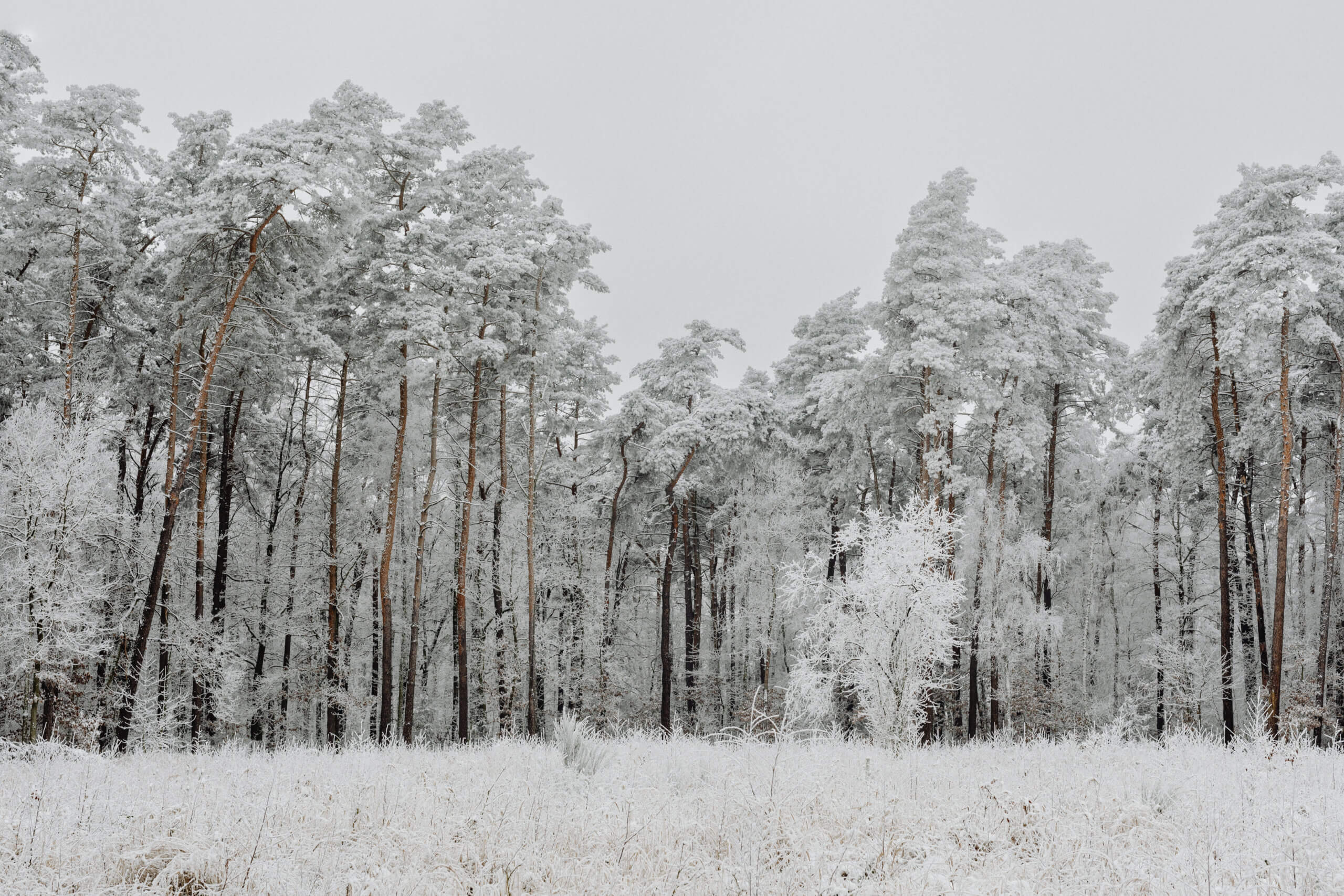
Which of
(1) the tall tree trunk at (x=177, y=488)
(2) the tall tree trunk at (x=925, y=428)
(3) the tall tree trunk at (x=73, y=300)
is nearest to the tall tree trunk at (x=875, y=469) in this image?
(2) the tall tree trunk at (x=925, y=428)

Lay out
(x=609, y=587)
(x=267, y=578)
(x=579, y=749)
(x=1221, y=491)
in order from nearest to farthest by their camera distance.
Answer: (x=579, y=749)
(x=1221, y=491)
(x=267, y=578)
(x=609, y=587)

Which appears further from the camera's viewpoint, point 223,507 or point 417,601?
point 223,507

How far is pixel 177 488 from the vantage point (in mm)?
14805

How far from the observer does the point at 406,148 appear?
1881 centimetres

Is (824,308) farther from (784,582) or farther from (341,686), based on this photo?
(341,686)

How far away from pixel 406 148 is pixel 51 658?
13021mm

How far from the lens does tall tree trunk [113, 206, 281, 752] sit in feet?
48.5

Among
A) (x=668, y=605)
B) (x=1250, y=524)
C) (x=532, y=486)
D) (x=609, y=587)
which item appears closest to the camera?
(x=532, y=486)

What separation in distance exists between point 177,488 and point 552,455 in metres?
13.9

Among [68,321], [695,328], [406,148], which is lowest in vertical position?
[68,321]

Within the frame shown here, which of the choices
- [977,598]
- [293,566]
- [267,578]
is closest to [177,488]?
[293,566]

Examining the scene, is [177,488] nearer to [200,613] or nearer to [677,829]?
[200,613]

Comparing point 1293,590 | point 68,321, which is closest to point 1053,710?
point 1293,590

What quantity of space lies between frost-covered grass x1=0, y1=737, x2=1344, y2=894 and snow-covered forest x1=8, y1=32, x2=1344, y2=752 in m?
5.27
